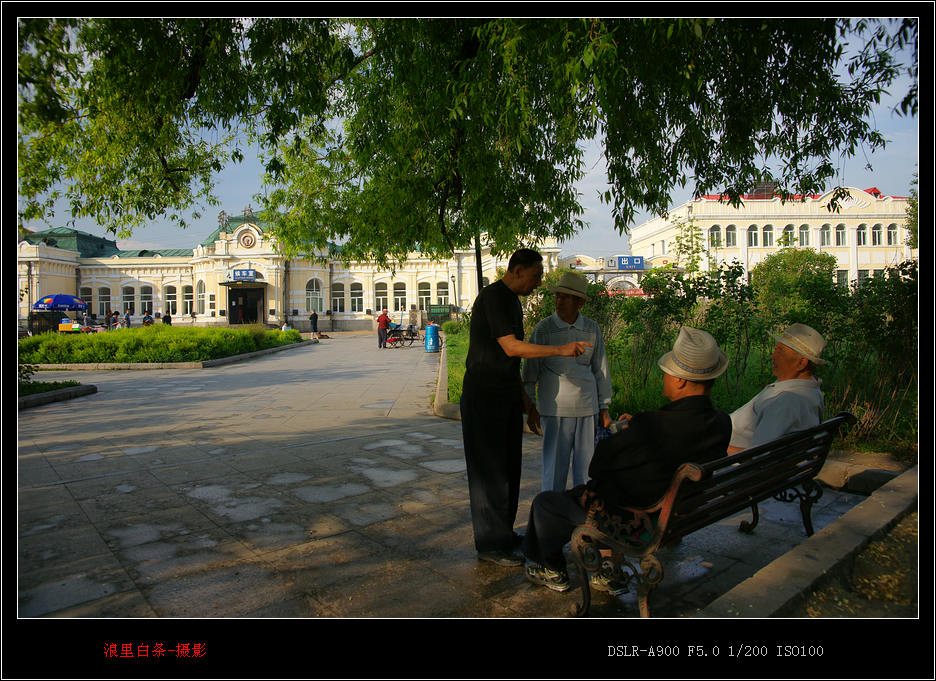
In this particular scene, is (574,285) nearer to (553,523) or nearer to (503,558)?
(553,523)

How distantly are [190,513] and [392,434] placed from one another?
296 centimetres

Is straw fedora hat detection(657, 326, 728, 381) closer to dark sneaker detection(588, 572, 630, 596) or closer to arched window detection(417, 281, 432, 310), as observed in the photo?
dark sneaker detection(588, 572, 630, 596)

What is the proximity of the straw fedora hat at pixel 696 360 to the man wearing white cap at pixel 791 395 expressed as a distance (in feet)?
2.90

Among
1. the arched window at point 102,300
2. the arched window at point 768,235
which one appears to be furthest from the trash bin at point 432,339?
the arched window at point 102,300

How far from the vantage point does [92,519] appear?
3967mm

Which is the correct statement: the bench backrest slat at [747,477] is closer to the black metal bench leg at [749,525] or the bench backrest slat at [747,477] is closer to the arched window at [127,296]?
the black metal bench leg at [749,525]

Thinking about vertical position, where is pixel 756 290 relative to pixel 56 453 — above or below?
above

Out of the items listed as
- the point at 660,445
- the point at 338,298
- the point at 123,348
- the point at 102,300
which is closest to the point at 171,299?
the point at 102,300

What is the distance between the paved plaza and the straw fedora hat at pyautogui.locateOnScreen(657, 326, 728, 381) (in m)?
1.12
